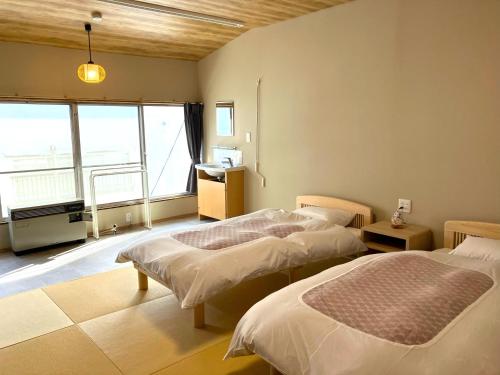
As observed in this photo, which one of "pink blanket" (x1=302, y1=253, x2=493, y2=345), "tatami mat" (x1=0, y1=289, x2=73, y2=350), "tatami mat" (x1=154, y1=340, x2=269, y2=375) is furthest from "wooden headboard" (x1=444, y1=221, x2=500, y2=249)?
"tatami mat" (x1=0, y1=289, x2=73, y2=350)

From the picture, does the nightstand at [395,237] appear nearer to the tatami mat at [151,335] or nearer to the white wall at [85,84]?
the tatami mat at [151,335]

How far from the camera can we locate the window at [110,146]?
546 cm

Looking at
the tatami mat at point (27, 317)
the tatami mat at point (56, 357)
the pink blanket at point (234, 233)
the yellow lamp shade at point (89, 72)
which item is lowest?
the tatami mat at point (56, 357)

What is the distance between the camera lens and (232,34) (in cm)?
539

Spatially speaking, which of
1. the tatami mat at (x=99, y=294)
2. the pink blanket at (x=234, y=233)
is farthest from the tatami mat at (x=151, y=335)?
the pink blanket at (x=234, y=233)

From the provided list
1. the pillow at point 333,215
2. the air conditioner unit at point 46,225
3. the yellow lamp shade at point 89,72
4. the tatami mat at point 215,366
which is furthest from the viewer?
the air conditioner unit at point 46,225

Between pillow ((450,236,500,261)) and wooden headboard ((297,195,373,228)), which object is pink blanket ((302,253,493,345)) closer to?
pillow ((450,236,500,261))

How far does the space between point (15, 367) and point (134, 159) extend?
3.86m

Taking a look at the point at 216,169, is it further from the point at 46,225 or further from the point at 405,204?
the point at 405,204

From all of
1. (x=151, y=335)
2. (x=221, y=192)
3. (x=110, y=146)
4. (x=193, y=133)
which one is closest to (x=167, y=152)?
(x=193, y=133)

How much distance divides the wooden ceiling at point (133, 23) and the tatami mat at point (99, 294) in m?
2.73

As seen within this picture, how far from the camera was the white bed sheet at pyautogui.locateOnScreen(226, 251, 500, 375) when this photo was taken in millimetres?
1653

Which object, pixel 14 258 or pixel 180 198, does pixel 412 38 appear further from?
pixel 14 258

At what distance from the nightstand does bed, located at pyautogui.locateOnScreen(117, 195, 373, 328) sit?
20 cm
